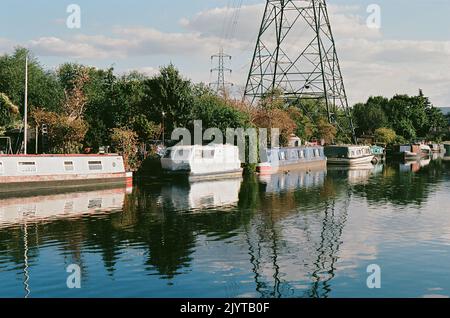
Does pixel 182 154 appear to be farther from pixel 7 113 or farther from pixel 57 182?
pixel 7 113

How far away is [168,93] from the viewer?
61.8 meters

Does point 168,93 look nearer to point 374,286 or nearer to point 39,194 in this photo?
point 39,194

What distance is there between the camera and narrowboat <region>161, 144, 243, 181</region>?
165 ft

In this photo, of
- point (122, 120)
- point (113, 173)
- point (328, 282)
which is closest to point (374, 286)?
point (328, 282)

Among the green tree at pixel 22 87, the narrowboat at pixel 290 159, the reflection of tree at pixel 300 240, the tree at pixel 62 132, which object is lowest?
the reflection of tree at pixel 300 240

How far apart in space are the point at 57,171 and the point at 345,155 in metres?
48.7

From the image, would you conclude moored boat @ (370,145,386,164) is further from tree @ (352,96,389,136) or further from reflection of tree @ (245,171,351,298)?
reflection of tree @ (245,171,351,298)

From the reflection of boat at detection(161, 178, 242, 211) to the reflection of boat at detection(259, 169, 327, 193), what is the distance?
114 inches

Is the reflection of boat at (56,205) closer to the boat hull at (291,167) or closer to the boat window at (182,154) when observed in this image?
the boat window at (182,154)

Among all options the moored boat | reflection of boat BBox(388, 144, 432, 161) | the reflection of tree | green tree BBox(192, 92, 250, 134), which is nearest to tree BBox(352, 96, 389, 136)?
reflection of boat BBox(388, 144, 432, 161)

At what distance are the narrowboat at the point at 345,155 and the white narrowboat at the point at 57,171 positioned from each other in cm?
4114

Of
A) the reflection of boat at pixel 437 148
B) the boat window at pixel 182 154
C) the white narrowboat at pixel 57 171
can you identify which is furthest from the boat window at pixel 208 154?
the reflection of boat at pixel 437 148

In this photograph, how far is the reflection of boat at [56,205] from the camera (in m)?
30.9

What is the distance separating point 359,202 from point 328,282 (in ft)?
69.5
